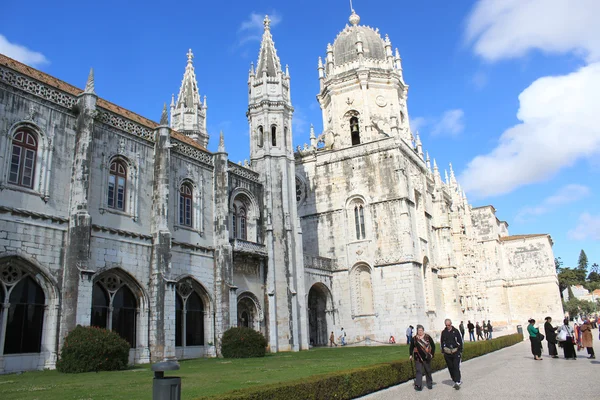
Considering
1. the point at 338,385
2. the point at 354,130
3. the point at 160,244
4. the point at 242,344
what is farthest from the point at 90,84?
the point at 354,130

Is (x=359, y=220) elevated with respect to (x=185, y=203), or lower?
elevated

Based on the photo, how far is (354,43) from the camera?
45844 mm

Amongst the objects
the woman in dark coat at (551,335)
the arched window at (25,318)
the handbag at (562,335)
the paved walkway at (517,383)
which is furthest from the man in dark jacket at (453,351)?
the arched window at (25,318)

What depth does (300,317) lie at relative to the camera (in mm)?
31188

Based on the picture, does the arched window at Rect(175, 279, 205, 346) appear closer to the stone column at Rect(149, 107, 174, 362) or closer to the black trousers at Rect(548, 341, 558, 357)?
the stone column at Rect(149, 107, 174, 362)

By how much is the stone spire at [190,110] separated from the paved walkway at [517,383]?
26.5m

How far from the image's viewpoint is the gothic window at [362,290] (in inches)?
1470

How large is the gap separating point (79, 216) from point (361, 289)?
76.1 feet

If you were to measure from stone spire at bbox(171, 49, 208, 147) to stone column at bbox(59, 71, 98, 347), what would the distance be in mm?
16052

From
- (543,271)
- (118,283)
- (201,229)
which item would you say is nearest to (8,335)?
(118,283)

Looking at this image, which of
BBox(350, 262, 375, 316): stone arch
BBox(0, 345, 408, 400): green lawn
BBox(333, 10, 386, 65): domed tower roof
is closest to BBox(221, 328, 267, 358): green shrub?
BBox(0, 345, 408, 400): green lawn

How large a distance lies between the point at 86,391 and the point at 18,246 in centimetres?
877

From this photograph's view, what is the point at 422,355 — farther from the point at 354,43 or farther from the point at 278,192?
the point at 354,43

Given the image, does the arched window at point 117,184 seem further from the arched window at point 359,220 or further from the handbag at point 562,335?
the arched window at point 359,220
